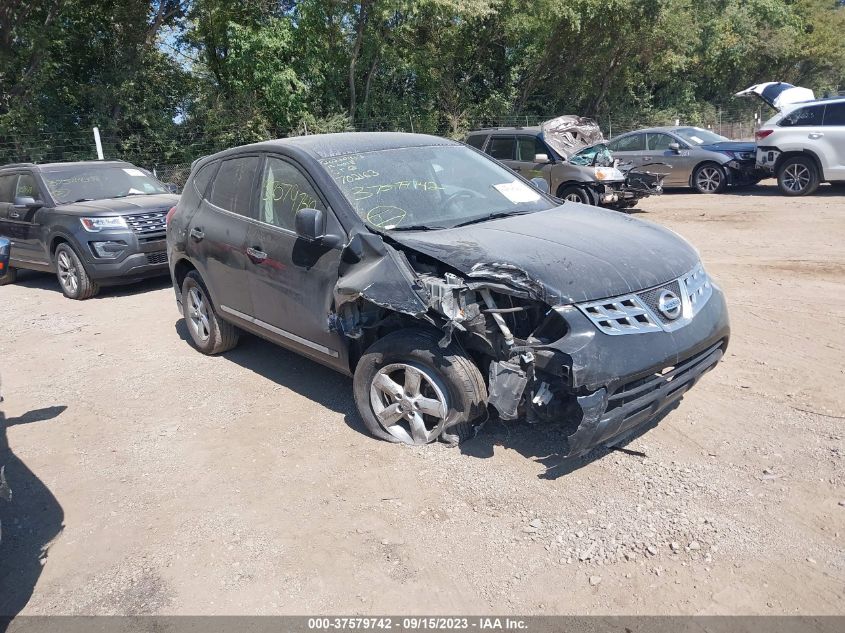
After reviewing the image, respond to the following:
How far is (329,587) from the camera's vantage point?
3.07 m

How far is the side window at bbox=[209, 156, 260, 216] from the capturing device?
17.0 feet

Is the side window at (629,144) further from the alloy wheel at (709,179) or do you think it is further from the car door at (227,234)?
the car door at (227,234)

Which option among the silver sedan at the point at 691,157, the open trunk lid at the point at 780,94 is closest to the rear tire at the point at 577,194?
the silver sedan at the point at 691,157


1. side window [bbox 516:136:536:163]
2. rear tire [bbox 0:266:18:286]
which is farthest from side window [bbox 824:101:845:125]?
rear tire [bbox 0:266:18:286]

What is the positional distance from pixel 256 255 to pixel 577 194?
29.6 feet

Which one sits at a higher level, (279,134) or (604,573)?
(279,134)

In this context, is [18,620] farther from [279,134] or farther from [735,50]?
[735,50]

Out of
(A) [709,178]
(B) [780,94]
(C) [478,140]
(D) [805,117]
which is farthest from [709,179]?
(C) [478,140]

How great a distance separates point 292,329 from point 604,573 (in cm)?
263

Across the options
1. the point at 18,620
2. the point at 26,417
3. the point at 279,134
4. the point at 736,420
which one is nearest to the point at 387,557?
the point at 18,620

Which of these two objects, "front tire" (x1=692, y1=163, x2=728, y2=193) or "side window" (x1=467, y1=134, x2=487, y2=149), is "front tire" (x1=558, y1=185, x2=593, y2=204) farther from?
"front tire" (x1=692, y1=163, x2=728, y2=193)

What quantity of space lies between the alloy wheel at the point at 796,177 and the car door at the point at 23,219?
42.9 feet

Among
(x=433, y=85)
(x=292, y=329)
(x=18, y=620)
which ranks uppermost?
(x=433, y=85)

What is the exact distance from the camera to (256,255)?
490cm
